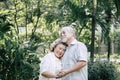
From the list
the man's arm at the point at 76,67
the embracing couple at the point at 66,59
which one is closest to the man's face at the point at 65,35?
the embracing couple at the point at 66,59

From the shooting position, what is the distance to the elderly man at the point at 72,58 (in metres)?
4.98

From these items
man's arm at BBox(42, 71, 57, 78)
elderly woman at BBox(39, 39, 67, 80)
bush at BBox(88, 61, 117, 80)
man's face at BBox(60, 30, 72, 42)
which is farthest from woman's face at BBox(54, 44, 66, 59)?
bush at BBox(88, 61, 117, 80)

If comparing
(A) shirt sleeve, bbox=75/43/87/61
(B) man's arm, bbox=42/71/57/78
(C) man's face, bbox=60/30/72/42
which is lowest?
(B) man's arm, bbox=42/71/57/78

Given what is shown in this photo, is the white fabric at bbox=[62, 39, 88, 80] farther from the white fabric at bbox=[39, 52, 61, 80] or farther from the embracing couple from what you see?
the white fabric at bbox=[39, 52, 61, 80]

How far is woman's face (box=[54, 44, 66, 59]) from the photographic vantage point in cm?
508

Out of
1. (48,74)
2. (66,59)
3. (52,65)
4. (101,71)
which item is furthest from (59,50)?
(101,71)

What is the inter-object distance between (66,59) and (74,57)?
120mm

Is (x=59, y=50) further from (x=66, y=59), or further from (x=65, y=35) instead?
(x=65, y=35)

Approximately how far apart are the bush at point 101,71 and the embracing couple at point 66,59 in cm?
685

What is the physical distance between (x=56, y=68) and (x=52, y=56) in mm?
182

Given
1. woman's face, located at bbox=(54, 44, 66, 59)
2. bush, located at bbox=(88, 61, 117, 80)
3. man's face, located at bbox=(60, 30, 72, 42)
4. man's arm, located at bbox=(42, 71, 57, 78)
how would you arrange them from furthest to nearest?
bush, located at bbox=(88, 61, 117, 80) < man's arm, located at bbox=(42, 71, 57, 78) < woman's face, located at bbox=(54, 44, 66, 59) < man's face, located at bbox=(60, 30, 72, 42)

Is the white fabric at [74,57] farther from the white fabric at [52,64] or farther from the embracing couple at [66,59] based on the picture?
the white fabric at [52,64]

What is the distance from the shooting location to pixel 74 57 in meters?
5.07

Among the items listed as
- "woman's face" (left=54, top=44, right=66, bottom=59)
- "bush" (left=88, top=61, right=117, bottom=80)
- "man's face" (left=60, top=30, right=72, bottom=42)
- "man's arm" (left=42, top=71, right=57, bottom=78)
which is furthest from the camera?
"bush" (left=88, top=61, right=117, bottom=80)
